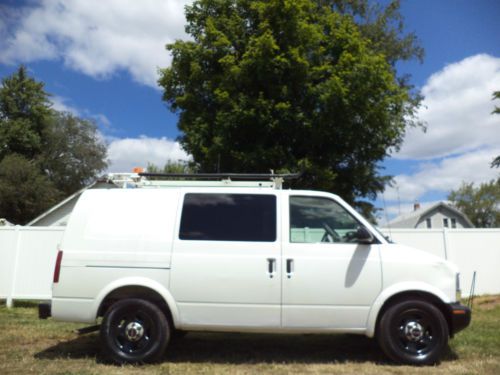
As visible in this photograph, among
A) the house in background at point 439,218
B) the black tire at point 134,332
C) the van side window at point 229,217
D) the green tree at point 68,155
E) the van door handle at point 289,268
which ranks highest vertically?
the green tree at point 68,155

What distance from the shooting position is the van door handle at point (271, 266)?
563 cm

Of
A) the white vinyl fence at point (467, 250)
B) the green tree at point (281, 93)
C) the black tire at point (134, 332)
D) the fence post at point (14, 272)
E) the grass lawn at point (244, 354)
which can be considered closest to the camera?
the grass lawn at point (244, 354)

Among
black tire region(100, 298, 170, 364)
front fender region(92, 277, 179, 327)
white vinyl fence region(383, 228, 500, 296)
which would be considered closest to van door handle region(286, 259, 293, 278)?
front fender region(92, 277, 179, 327)

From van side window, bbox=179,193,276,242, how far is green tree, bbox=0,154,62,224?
32951 mm

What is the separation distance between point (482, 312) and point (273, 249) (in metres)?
6.29

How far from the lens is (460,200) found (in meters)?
61.0

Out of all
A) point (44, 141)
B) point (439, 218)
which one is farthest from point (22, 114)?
point (439, 218)

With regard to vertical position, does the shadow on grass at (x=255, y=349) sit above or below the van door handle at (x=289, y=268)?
below

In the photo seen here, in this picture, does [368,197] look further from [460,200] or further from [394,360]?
[460,200]

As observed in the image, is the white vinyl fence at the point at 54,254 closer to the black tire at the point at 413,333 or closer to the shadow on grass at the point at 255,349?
the shadow on grass at the point at 255,349

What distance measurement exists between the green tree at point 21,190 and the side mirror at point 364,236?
34.2 metres

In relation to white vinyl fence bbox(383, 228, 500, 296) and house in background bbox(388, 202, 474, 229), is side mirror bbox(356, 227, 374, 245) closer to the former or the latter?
white vinyl fence bbox(383, 228, 500, 296)

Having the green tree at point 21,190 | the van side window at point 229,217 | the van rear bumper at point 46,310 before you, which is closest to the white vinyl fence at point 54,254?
the van rear bumper at point 46,310

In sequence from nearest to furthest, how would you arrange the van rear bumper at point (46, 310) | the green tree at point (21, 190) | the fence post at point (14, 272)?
1. the van rear bumper at point (46, 310)
2. the fence post at point (14, 272)
3. the green tree at point (21, 190)
